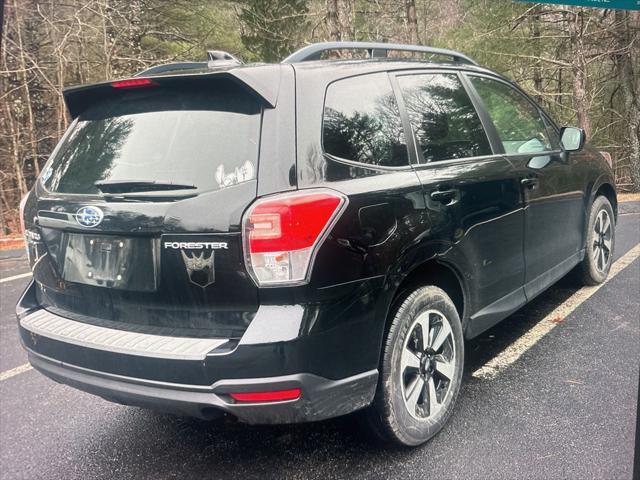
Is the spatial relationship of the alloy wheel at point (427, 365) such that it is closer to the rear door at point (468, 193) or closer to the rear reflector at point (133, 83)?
the rear door at point (468, 193)

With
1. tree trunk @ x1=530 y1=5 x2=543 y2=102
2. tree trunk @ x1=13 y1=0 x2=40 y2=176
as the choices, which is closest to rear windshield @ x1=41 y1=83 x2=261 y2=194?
tree trunk @ x1=13 y1=0 x2=40 y2=176

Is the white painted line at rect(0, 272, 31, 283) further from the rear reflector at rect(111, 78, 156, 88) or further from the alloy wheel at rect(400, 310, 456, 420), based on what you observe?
the alloy wheel at rect(400, 310, 456, 420)

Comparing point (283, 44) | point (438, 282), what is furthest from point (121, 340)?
point (283, 44)

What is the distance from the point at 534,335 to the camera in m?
3.89

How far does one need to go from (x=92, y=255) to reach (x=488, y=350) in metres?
2.55

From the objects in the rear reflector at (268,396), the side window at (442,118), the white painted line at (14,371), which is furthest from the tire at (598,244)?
the white painted line at (14,371)

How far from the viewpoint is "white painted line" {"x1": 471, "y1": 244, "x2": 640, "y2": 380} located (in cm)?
341

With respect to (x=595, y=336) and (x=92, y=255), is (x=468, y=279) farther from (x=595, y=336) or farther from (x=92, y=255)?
(x=92, y=255)

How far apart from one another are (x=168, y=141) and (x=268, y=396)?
3.69 feet

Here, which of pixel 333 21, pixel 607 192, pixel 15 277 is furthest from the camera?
pixel 333 21

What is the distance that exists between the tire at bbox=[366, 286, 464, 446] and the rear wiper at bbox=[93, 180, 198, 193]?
107cm

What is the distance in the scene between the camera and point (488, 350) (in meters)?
3.73

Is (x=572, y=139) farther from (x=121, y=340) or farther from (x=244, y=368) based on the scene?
(x=121, y=340)

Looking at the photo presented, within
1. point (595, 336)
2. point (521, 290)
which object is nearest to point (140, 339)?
point (521, 290)
